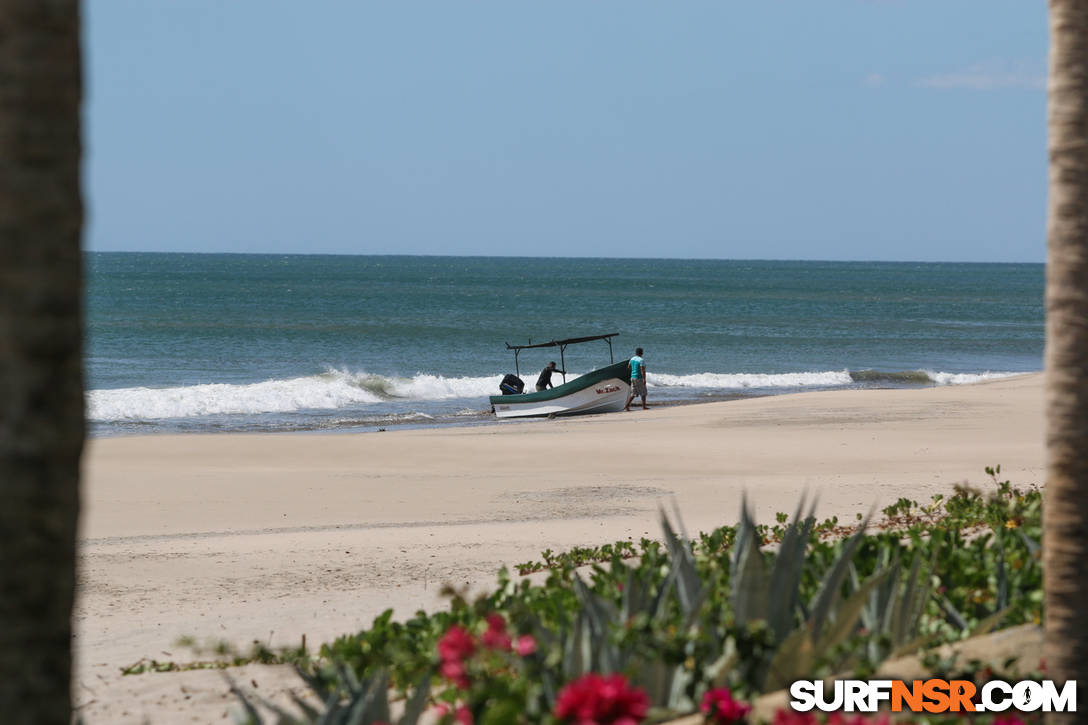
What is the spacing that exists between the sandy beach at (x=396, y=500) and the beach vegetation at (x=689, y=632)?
115cm

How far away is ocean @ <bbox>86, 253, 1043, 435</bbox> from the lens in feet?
95.3

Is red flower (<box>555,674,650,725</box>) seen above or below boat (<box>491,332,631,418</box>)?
above

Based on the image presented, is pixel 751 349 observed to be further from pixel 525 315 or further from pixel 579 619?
pixel 579 619

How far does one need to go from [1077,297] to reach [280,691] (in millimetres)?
3633

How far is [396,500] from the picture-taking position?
12.8 metres

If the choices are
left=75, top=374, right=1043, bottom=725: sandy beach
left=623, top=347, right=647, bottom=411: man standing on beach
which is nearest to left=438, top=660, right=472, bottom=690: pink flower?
left=75, top=374, right=1043, bottom=725: sandy beach

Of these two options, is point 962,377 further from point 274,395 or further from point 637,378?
point 274,395

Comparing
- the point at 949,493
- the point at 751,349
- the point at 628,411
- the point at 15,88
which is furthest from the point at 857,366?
the point at 15,88

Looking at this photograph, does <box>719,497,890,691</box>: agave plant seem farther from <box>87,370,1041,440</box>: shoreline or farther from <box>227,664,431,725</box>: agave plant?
<box>87,370,1041,440</box>: shoreline

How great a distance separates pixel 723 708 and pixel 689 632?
1.94 feet

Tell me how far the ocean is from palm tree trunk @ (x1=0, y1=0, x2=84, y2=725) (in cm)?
391

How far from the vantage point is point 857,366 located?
42.0 meters

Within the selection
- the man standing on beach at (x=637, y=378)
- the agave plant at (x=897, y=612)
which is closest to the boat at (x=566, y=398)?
the man standing on beach at (x=637, y=378)

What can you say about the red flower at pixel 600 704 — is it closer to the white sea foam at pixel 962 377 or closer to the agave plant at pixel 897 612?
the agave plant at pixel 897 612
